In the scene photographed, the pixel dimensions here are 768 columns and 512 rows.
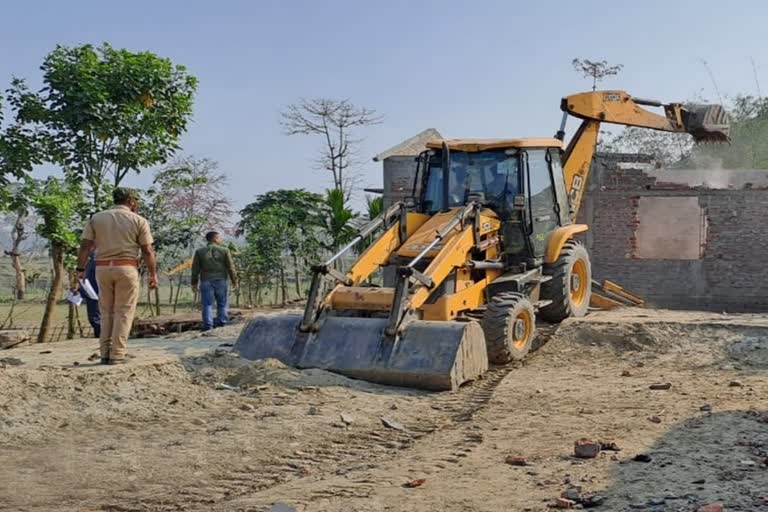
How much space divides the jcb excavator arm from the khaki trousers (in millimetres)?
7131

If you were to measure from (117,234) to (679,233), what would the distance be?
13887 millimetres

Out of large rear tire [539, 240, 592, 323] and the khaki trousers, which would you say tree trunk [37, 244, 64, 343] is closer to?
the khaki trousers

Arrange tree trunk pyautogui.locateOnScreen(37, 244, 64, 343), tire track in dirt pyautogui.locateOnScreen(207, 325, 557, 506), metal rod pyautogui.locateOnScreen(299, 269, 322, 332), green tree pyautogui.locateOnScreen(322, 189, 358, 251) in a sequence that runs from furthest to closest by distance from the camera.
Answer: green tree pyautogui.locateOnScreen(322, 189, 358, 251), tree trunk pyautogui.locateOnScreen(37, 244, 64, 343), metal rod pyautogui.locateOnScreen(299, 269, 322, 332), tire track in dirt pyautogui.locateOnScreen(207, 325, 557, 506)

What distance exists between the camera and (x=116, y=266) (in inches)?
320

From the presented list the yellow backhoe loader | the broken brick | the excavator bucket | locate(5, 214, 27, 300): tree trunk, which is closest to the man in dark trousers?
the yellow backhoe loader

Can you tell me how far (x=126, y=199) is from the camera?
841 centimetres

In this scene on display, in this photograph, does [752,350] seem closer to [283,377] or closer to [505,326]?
[505,326]

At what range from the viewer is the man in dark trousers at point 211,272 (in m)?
13.4

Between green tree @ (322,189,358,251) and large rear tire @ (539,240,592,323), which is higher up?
green tree @ (322,189,358,251)

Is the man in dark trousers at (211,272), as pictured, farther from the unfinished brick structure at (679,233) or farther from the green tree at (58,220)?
the unfinished brick structure at (679,233)

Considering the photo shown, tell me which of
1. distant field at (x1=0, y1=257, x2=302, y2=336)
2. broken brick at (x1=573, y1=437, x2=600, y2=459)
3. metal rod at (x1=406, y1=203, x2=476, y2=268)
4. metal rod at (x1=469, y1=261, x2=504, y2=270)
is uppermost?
metal rod at (x1=406, y1=203, x2=476, y2=268)

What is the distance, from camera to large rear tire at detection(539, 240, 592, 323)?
11758mm

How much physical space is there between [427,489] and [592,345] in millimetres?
6591

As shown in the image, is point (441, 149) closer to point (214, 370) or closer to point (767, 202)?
point (214, 370)
